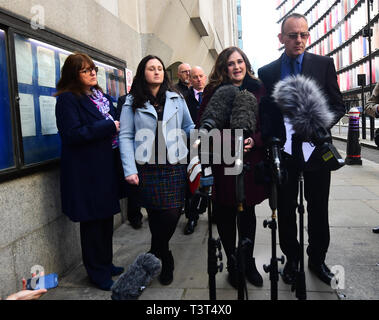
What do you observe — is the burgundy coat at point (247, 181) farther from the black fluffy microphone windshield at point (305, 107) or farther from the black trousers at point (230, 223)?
the black fluffy microphone windshield at point (305, 107)

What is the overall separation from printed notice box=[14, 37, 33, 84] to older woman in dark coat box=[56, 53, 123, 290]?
0.86ft

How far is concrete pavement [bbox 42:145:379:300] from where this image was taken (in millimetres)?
2869

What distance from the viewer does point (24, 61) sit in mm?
3006

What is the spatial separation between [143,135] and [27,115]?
3.04 feet

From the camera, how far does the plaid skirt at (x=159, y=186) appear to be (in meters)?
3.04

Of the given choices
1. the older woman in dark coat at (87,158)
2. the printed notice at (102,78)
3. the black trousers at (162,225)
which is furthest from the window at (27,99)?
the black trousers at (162,225)

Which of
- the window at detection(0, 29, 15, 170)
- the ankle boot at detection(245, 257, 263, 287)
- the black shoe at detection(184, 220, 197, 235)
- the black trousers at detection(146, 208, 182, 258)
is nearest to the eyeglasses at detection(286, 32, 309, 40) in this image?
the black trousers at detection(146, 208, 182, 258)

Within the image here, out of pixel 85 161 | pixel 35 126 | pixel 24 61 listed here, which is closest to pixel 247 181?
pixel 85 161

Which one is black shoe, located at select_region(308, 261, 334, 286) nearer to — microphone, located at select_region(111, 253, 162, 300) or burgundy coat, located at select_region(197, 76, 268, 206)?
burgundy coat, located at select_region(197, 76, 268, 206)

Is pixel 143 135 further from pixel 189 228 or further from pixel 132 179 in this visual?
pixel 189 228

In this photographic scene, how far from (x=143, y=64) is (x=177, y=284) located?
1780 millimetres

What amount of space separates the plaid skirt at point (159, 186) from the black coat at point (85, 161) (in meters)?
0.27

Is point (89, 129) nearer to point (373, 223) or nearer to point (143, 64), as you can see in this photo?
point (143, 64)
